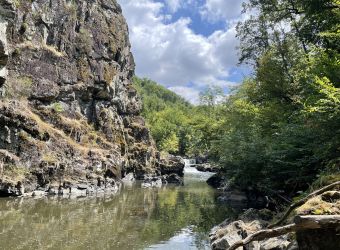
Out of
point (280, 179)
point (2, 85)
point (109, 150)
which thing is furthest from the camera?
point (109, 150)

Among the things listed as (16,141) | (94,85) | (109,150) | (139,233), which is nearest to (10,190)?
(16,141)

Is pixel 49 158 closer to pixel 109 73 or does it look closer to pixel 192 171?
pixel 109 73

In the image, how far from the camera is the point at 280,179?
21.6 meters

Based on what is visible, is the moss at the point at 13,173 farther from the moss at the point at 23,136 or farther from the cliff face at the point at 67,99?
the moss at the point at 23,136

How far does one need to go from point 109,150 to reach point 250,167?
24.8 m

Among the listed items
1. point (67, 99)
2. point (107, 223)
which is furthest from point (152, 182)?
point (107, 223)

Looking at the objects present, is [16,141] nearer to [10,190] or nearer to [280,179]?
[10,190]

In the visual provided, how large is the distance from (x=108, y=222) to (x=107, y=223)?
0.33 meters

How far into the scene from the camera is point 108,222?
22.0 m

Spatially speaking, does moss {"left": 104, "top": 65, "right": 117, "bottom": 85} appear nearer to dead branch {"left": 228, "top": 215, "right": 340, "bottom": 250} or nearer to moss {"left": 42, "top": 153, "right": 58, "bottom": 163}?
moss {"left": 42, "top": 153, "right": 58, "bottom": 163}

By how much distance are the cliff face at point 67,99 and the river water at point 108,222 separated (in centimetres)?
563

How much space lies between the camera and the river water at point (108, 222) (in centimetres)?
1689

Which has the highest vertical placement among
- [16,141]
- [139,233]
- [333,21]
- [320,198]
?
[333,21]

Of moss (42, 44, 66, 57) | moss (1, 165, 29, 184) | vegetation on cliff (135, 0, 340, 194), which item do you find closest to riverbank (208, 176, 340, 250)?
→ vegetation on cliff (135, 0, 340, 194)
